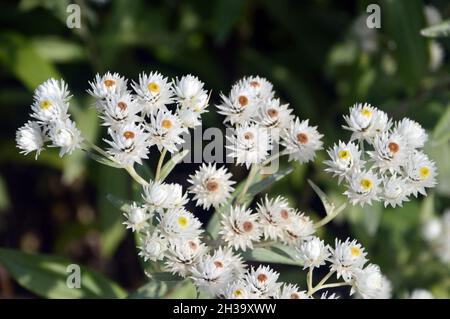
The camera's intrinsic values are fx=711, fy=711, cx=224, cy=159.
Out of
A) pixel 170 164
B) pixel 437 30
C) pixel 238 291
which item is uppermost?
pixel 437 30

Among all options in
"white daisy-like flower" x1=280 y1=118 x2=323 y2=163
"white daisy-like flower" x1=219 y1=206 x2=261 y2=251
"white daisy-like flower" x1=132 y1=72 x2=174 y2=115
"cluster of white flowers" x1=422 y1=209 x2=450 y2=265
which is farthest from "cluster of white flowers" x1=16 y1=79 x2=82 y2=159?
"cluster of white flowers" x1=422 y1=209 x2=450 y2=265

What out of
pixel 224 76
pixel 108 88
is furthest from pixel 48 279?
pixel 224 76

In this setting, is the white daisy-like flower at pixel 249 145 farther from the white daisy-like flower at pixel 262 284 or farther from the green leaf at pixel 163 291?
the green leaf at pixel 163 291

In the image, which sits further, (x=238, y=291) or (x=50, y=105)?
(x=50, y=105)

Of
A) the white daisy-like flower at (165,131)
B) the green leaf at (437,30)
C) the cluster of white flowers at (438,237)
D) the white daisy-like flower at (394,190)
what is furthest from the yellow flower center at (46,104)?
the cluster of white flowers at (438,237)

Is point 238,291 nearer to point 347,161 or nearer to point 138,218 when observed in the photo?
point 138,218

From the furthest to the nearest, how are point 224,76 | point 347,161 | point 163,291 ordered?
point 224,76 < point 163,291 < point 347,161
